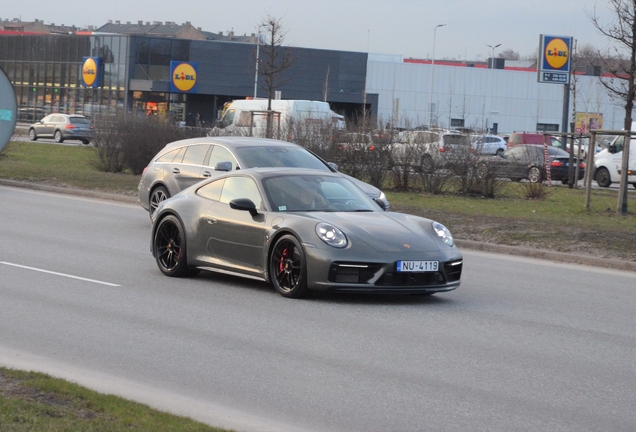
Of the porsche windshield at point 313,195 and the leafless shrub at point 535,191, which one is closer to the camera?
the porsche windshield at point 313,195

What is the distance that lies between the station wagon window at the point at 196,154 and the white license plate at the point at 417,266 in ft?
23.4

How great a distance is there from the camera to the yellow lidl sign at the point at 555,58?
38.6 m

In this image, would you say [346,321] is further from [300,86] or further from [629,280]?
[300,86]

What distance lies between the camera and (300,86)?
82.2m

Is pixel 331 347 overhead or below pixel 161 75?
below

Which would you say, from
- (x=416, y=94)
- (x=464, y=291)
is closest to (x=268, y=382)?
(x=464, y=291)

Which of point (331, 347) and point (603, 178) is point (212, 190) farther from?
point (603, 178)

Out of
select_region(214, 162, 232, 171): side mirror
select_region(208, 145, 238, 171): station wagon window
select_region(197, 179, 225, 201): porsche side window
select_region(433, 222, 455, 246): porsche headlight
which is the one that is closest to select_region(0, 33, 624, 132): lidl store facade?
select_region(208, 145, 238, 171): station wagon window

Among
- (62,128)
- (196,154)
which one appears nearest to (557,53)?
(196,154)

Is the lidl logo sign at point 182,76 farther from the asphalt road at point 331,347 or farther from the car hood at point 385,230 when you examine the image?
the car hood at point 385,230

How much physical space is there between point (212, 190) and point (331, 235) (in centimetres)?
210

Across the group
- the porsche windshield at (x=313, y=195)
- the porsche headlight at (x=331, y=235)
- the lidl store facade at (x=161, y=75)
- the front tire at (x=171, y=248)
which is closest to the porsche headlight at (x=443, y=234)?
the porsche windshield at (x=313, y=195)

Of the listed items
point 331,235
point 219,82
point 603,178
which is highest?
point 219,82

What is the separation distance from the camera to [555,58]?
3884 centimetres
